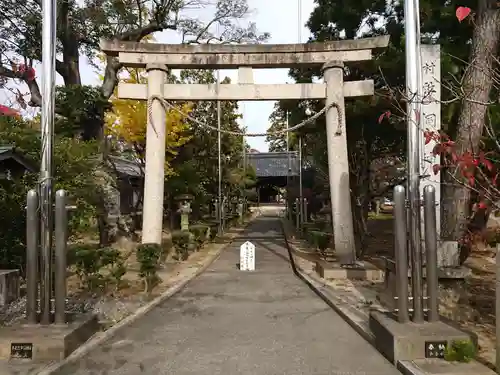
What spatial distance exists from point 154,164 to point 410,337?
9421mm

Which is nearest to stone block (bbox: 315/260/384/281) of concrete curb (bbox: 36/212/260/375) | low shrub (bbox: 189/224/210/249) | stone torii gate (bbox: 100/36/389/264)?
stone torii gate (bbox: 100/36/389/264)

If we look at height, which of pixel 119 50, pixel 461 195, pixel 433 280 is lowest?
pixel 433 280

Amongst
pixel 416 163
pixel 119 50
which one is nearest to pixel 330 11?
pixel 119 50

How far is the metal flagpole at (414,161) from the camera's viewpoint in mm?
6031

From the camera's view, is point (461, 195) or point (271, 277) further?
point (271, 277)

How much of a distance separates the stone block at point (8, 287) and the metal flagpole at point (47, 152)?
2.11 m

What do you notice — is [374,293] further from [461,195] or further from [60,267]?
[60,267]

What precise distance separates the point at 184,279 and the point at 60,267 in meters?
6.75

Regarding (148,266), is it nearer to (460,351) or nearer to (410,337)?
(410,337)

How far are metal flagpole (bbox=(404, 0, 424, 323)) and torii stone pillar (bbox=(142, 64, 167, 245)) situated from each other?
8.17m

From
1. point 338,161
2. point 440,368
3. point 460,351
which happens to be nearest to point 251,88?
point 338,161

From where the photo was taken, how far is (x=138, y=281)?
11.6 m

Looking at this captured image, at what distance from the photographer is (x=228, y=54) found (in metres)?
13.3

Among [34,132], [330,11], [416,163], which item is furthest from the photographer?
[330,11]
